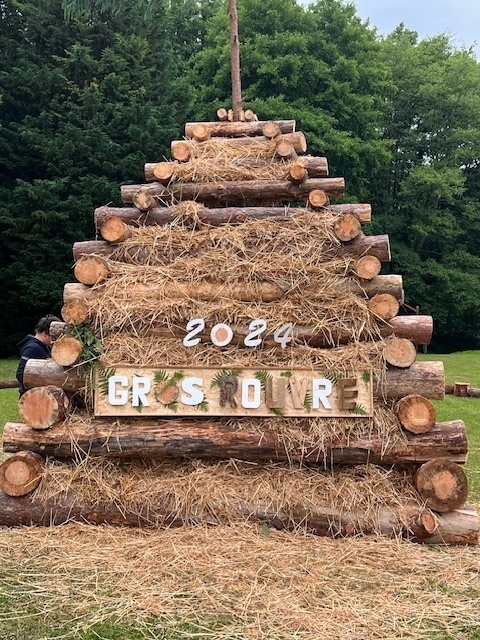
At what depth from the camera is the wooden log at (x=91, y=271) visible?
5570 mm

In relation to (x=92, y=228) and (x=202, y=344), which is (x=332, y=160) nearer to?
(x=92, y=228)

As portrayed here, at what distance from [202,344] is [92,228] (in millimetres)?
13794

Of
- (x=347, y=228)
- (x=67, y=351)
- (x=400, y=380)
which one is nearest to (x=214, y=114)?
(x=347, y=228)

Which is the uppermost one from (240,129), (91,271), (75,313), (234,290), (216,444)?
(240,129)

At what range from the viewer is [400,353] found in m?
5.12

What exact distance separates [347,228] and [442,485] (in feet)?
7.84

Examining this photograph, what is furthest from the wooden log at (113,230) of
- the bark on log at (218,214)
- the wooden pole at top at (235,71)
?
the wooden pole at top at (235,71)

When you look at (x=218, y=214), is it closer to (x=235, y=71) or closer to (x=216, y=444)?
(x=216, y=444)

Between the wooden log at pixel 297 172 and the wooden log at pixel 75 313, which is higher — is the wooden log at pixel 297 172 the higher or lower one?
the higher one

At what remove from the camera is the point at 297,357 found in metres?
5.17

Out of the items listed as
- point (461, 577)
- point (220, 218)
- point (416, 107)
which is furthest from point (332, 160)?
point (461, 577)

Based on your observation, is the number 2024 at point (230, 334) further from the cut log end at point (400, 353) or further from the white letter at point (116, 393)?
the cut log end at point (400, 353)

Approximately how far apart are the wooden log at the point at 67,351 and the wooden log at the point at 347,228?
2.55 meters

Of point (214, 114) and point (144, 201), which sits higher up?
point (214, 114)
